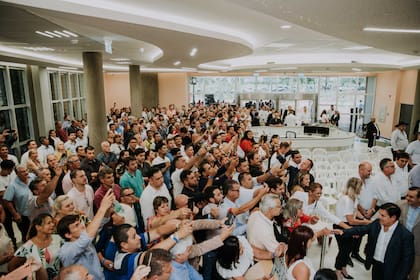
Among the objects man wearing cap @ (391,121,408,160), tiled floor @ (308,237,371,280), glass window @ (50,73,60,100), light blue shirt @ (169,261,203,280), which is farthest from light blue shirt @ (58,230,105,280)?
glass window @ (50,73,60,100)

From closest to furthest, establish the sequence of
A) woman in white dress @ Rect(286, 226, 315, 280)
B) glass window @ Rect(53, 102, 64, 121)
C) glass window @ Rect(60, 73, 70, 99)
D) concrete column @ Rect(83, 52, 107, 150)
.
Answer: woman in white dress @ Rect(286, 226, 315, 280)
concrete column @ Rect(83, 52, 107, 150)
glass window @ Rect(53, 102, 64, 121)
glass window @ Rect(60, 73, 70, 99)

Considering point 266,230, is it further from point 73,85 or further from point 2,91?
point 73,85

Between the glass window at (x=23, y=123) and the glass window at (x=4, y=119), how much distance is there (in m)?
0.71

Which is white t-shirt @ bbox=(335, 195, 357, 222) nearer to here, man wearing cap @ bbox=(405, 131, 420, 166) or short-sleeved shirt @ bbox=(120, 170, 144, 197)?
short-sleeved shirt @ bbox=(120, 170, 144, 197)

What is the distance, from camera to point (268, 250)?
118 inches

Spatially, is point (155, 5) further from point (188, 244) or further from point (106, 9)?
point (188, 244)

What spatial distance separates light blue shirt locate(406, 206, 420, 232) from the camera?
11.9ft

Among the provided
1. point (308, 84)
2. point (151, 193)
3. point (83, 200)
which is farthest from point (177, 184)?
point (308, 84)

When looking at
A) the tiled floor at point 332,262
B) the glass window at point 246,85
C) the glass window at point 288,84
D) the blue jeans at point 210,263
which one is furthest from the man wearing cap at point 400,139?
the glass window at point 246,85

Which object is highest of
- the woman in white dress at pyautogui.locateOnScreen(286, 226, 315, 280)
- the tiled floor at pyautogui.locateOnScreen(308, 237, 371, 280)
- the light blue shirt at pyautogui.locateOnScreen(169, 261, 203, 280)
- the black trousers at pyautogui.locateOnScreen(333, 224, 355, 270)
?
the woman in white dress at pyautogui.locateOnScreen(286, 226, 315, 280)

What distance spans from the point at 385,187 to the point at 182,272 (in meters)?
3.56

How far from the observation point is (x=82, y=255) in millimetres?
2615

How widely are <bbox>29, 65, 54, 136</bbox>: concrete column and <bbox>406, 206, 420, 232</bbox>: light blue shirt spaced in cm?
1235

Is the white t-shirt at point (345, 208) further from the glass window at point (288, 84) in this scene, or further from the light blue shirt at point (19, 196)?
the glass window at point (288, 84)
